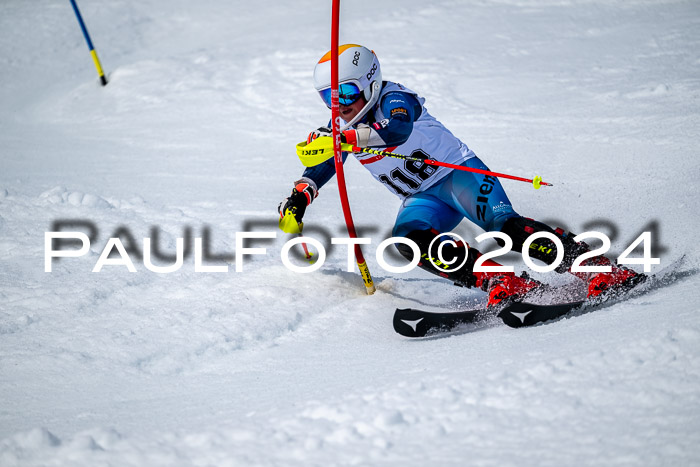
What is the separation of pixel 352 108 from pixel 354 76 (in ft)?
0.60

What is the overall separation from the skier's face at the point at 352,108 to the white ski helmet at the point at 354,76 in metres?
0.02

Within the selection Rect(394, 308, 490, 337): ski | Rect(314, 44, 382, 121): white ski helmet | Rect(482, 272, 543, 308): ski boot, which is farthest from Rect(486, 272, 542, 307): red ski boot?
Rect(314, 44, 382, 121): white ski helmet

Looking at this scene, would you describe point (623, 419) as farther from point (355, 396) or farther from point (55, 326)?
point (55, 326)

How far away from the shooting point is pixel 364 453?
229cm

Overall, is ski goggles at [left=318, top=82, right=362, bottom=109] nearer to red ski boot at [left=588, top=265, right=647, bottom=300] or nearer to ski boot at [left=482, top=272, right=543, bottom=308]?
ski boot at [left=482, top=272, right=543, bottom=308]

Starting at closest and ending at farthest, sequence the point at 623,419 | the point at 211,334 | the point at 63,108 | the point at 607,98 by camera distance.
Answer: the point at 623,419 → the point at 211,334 → the point at 607,98 → the point at 63,108

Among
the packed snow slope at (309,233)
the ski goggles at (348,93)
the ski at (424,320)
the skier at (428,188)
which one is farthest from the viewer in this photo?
the ski goggles at (348,93)

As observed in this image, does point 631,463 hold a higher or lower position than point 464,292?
higher

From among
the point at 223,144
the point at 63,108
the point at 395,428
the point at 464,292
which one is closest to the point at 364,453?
the point at 395,428

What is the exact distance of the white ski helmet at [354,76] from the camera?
369cm

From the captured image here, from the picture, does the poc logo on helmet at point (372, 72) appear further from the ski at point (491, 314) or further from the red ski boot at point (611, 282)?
the red ski boot at point (611, 282)

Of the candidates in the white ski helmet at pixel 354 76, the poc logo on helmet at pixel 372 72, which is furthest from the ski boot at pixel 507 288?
the poc logo on helmet at pixel 372 72

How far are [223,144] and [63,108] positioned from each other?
2834mm

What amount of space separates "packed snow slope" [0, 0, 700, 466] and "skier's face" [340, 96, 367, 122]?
3.53 ft
